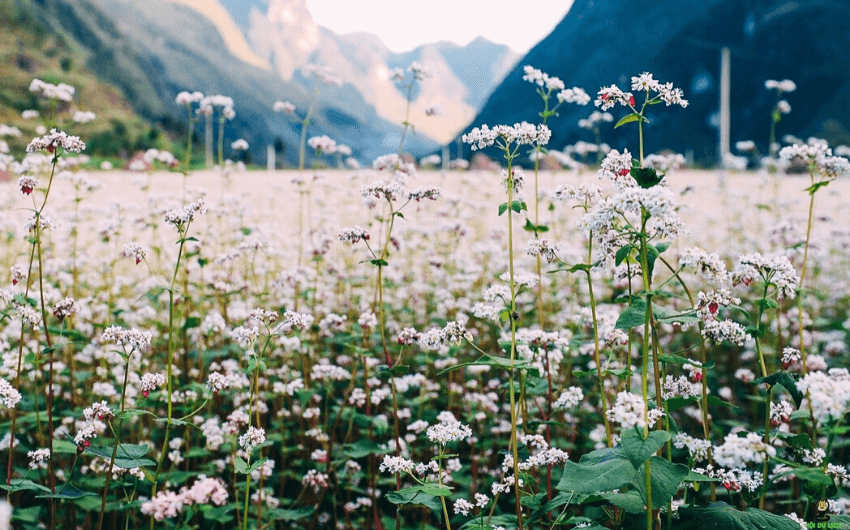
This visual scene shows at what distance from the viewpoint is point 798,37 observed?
245 ft

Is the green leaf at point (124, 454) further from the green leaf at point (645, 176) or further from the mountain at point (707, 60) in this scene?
the mountain at point (707, 60)

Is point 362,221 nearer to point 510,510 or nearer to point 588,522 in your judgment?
point 510,510

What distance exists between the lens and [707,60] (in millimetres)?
88688

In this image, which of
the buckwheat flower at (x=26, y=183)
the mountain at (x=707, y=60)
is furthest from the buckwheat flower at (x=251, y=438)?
the mountain at (x=707, y=60)

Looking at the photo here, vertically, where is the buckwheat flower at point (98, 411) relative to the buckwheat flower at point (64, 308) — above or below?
below

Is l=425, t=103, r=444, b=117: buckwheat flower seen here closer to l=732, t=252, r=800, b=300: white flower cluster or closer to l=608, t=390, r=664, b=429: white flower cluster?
l=732, t=252, r=800, b=300: white flower cluster

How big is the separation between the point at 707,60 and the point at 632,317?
103m

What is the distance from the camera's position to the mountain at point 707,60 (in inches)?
2771

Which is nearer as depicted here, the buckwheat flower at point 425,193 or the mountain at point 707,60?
the buckwheat flower at point 425,193

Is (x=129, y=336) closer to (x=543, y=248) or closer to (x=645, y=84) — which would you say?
(x=543, y=248)

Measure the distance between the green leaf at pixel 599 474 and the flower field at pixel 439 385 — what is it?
0.01 metres

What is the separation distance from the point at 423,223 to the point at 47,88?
5.01m

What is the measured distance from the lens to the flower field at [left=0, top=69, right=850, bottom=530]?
2.18 m

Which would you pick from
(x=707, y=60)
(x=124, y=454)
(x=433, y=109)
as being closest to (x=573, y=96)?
(x=433, y=109)
